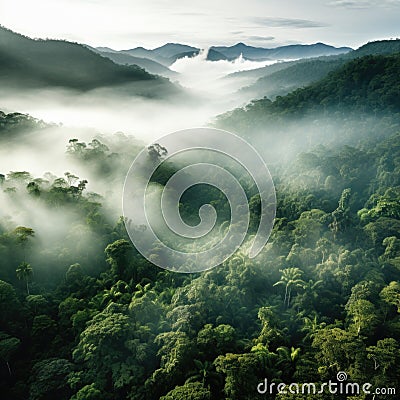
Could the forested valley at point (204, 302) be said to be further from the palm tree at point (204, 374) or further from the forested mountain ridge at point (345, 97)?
the forested mountain ridge at point (345, 97)

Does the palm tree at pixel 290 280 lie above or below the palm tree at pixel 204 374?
above

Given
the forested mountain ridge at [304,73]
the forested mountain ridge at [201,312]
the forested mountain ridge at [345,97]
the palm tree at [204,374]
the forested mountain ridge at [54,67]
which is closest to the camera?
the palm tree at [204,374]

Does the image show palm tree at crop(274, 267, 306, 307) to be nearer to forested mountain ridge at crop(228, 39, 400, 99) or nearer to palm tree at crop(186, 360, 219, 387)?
palm tree at crop(186, 360, 219, 387)

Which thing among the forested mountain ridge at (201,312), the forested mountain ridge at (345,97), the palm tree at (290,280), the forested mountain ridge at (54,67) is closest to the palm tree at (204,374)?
the forested mountain ridge at (201,312)

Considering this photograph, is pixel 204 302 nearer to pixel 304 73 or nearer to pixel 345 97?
pixel 345 97

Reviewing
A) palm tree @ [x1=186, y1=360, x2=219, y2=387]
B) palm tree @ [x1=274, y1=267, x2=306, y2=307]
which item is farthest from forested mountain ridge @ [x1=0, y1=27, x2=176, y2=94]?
palm tree @ [x1=186, y1=360, x2=219, y2=387]

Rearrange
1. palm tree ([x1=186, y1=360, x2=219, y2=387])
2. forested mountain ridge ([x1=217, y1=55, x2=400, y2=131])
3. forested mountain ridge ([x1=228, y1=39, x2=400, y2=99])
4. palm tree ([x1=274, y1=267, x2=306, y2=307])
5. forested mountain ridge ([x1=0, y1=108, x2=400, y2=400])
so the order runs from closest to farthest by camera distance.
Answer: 1. palm tree ([x1=186, y1=360, x2=219, y2=387])
2. forested mountain ridge ([x1=0, y1=108, x2=400, y2=400])
3. palm tree ([x1=274, y1=267, x2=306, y2=307])
4. forested mountain ridge ([x1=217, y1=55, x2=400, y2=131])
5. forested mountain ridge ([x1=228, y1=39, x2=400, y2=99])

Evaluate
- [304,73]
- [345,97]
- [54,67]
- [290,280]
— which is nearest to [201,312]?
[290,280]
